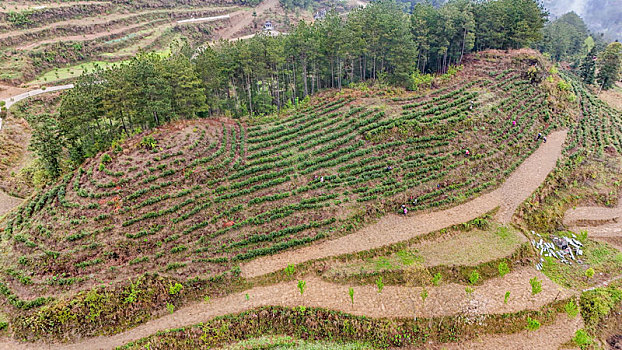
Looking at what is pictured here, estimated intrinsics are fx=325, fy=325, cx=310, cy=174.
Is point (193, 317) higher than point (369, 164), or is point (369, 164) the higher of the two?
point (369, 164)

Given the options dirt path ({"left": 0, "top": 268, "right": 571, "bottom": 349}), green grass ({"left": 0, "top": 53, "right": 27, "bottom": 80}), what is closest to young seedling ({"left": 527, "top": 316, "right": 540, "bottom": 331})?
dirt path ({"left": 0, "top": 268, "right": 571, "bottom": 349})

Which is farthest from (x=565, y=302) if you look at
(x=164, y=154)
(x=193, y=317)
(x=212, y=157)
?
(x=164, y=154)

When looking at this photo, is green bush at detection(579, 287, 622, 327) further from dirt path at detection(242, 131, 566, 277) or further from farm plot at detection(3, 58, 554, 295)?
farm plot at detection(3, 58, 554, 295)

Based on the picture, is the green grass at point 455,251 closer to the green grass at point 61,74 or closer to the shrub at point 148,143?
the shrub at point 148,143

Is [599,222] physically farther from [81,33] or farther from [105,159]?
[81,33]

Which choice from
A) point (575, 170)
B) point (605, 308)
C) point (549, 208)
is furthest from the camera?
point (575, 170)

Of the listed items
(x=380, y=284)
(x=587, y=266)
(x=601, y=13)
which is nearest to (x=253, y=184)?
(x=380, y=284)

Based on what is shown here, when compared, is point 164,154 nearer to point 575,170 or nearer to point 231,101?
point 231,101

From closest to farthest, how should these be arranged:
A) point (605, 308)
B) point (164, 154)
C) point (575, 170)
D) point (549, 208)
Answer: point (605, 308) → point (164, 154) → point (549, 208) → point (575, 170)
